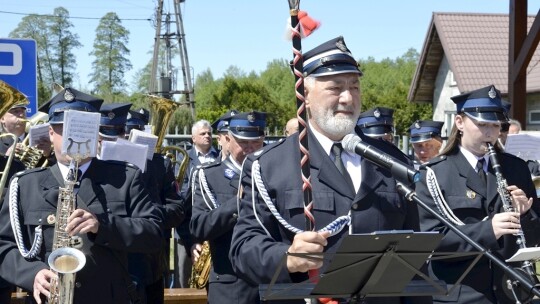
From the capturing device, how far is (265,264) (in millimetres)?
3906

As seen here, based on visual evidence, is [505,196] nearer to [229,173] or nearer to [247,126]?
[229,173]

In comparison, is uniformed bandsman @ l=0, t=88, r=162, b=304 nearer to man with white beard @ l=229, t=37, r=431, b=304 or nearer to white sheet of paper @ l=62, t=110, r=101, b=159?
white sheet of paper @ l=62, t=110, r=101, b=159

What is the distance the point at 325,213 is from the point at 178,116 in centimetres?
3457

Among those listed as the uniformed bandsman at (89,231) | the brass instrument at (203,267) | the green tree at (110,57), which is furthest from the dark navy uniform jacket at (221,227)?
the green tree at (110,57)

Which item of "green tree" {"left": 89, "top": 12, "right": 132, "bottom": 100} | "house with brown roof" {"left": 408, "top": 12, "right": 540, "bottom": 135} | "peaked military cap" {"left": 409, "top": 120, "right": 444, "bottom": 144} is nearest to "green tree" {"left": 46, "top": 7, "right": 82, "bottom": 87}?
"green tree" {"left": 89, "top": 12, "right": 132, "bottom": 100}

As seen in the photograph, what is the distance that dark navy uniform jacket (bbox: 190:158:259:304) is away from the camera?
6578mm

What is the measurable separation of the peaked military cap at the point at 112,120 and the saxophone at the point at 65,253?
8.22 ft

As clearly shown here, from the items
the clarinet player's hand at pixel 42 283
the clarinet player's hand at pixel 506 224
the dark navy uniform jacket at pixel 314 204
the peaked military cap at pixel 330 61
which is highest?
the peaked military cap at pixel 330 61

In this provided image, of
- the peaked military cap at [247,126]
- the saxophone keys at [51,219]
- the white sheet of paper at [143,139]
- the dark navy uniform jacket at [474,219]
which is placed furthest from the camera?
the white sheet of paper at [143,139]

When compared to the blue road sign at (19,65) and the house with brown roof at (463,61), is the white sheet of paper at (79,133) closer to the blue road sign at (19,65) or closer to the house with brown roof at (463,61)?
the blue road sign at (19,65)

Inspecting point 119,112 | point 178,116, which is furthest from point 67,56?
point 119,112

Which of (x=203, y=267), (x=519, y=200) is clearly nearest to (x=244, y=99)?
(x=203, y=267)

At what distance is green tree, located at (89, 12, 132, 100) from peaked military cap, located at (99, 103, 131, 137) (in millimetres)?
44344

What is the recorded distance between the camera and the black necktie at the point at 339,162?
4.22 metres
